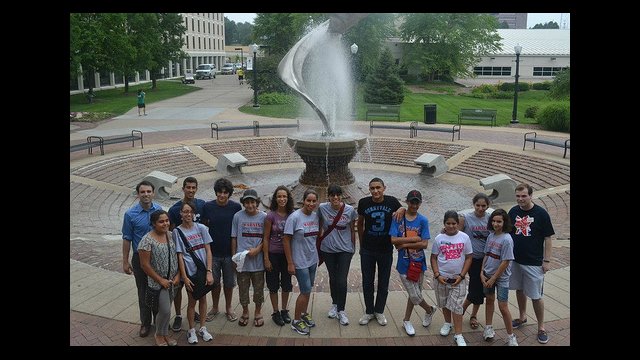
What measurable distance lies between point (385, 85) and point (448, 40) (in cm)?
1430

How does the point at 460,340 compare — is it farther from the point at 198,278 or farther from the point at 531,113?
the point at 531,113

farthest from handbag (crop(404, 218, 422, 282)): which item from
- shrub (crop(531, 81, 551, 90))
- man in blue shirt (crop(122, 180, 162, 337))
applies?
shrub (crop(531, 81, 551, 90))

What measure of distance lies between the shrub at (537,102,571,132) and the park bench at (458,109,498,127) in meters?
2.19

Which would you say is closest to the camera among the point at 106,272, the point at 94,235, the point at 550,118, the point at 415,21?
the point at 106,272

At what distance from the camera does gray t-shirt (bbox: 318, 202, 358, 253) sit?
5.77 m

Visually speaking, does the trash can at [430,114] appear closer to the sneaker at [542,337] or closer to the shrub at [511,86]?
the sneaker at [542,337]

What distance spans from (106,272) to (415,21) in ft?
149

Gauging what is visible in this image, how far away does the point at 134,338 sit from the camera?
564 centimetres

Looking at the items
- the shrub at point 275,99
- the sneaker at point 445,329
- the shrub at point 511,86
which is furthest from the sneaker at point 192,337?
the shrub at point 511,86

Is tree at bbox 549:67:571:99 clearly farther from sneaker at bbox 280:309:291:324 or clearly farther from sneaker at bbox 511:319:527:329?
sneaker at bbox 280:309:291:324

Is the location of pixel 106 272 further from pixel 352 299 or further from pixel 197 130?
pixel 197 130

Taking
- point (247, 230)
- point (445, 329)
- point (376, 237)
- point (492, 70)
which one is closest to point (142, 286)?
point (247, 230)

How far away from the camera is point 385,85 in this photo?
36531 millimetres

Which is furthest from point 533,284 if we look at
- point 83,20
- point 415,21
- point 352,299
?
point 415,21
